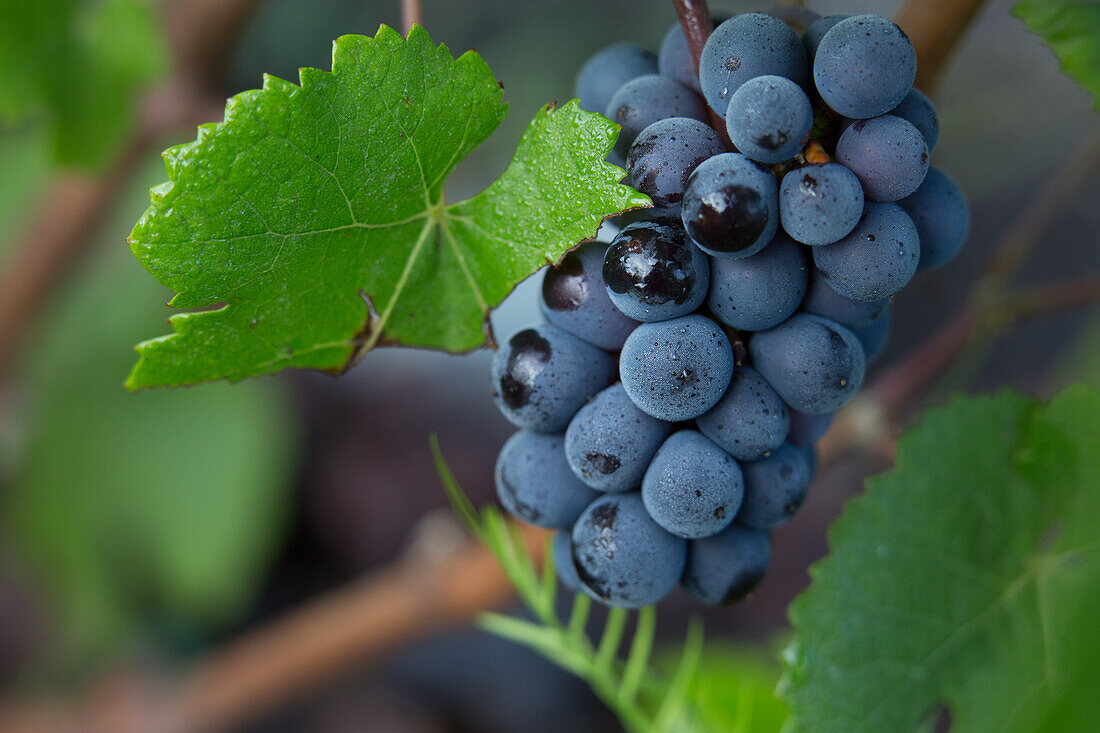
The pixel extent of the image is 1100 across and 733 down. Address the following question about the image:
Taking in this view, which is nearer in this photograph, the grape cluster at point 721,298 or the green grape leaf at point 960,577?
the grape cluster at point 721,298

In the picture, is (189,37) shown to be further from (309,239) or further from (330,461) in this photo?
(330,461)

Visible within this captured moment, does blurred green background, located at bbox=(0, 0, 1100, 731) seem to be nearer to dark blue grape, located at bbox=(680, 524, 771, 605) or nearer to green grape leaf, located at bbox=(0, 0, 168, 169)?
Answer: green grape leaf, located at bbox=(0, 0, 168, 169)

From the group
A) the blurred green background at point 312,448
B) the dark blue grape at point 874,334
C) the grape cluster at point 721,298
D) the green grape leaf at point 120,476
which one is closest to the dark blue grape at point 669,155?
the grape cluster at point 721,298

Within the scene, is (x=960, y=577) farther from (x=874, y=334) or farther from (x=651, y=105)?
(x=651, y=105)

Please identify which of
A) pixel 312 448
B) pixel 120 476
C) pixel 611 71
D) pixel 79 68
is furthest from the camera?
pixel 312 448

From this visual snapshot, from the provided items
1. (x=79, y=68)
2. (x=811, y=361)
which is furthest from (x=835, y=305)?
(x=79, y=68)

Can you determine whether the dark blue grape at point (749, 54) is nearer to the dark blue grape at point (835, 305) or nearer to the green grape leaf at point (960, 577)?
the dark blue grape at point (835, 305)

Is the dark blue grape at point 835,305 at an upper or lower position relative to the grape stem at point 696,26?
lower

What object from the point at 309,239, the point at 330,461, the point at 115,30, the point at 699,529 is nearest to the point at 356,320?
the point at 309,239
